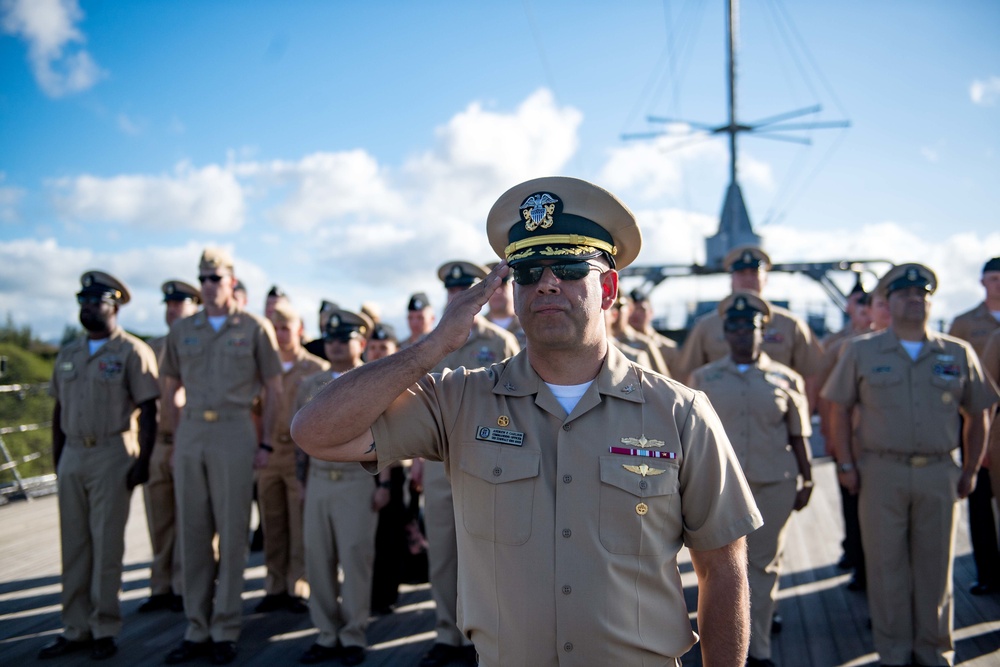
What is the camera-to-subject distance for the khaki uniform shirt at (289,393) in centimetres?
616

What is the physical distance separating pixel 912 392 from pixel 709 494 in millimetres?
3160

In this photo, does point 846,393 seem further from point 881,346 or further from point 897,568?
point 897,568

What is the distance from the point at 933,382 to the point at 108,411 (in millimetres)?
5581

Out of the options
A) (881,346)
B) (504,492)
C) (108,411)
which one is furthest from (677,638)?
(108,411)

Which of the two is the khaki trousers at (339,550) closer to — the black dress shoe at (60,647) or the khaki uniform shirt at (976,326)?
the black dress shoe at (60,647)

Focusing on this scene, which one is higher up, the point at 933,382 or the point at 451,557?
the point at 933,382

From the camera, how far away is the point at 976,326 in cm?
644

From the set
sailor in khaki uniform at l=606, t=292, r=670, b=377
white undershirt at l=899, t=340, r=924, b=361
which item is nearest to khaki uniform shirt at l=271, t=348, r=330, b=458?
sailor in khaki uniform at l=606, t=292, r=670, b=377

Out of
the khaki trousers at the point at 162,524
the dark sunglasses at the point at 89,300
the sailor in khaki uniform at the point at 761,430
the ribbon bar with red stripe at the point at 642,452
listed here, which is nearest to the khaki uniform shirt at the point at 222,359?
the dark sunglasses at the point at 89,300

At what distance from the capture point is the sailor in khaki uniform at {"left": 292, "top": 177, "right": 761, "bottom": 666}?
1.90 meters

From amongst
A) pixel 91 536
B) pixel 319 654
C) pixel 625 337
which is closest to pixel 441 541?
pixel 319 654

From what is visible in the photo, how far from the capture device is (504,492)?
1.99 meters

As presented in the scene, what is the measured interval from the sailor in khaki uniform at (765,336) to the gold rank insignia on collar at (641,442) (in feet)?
13.5

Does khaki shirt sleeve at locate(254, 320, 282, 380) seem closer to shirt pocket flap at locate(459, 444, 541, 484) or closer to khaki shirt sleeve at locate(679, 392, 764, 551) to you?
shirt pocket flap at locate(459, 444, 541, 484)
